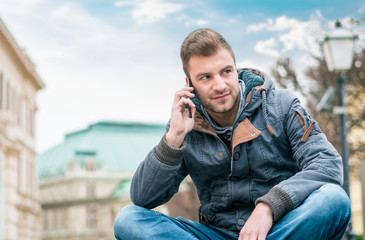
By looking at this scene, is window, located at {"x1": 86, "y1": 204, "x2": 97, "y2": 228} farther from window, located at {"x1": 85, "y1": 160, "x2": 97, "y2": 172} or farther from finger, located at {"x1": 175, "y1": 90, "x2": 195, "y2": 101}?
finger, located at {"x1": 175, "y1": 90, "x2": 195, "y2": 101}

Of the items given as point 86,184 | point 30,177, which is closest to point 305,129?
point 30,177

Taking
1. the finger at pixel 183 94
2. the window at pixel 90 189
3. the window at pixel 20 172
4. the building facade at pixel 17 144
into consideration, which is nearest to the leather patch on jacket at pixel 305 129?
the finger at pixel 183 94

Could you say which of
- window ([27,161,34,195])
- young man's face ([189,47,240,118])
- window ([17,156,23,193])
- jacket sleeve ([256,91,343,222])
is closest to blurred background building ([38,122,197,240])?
window ([27,161,34,195])

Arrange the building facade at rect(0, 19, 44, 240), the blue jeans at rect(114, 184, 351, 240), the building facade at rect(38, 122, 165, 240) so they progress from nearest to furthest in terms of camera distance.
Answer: the blue jeans at rect(114, 184, 351, 240) < the building facade at rect(0, 19, 44, 240) < the building facade at rect(38, 122, 165, 240)

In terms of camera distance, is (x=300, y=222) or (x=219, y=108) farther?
(x=219, y=108)

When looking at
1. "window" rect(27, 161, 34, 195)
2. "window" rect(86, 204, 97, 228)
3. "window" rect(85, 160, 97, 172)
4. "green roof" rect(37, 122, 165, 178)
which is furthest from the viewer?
"green roof" rect(37, 122, 165, 178)

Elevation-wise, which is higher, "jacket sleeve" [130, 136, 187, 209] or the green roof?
the green roof

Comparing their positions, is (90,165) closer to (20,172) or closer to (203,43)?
(20,172)

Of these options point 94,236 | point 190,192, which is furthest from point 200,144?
point 94,236

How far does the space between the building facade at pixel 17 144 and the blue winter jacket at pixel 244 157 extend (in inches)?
725

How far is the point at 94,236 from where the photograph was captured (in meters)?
77.2

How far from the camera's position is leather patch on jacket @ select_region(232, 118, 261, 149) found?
2.92 metres

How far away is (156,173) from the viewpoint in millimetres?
2963

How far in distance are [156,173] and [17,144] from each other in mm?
21618
